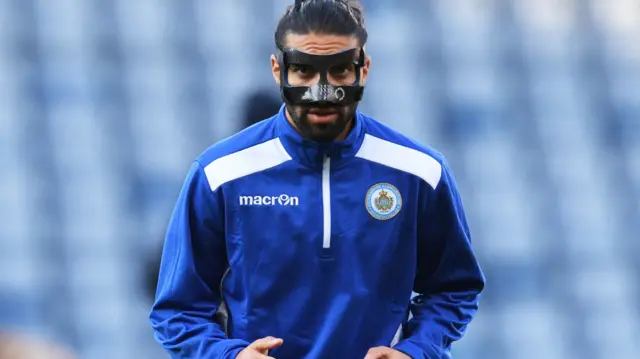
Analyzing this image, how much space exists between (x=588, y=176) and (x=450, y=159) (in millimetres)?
1595

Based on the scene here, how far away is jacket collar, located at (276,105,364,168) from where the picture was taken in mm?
2311

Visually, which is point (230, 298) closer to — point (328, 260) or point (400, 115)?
point (328, 260)

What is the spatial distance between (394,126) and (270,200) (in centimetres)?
852

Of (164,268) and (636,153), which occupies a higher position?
(164,268)

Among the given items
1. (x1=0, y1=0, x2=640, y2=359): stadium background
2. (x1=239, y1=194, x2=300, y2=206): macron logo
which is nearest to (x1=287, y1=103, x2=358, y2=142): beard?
(x1=239, y1=194, x2=300, y2=206): macron logo

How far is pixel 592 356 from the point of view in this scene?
34.7 ft

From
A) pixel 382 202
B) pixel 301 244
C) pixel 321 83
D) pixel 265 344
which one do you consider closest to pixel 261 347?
pixel 265 344

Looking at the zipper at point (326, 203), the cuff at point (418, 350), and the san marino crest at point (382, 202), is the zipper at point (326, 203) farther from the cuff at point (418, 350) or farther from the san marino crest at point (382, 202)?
the cuff at point (418, 350)

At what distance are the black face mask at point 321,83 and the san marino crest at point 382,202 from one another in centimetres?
17

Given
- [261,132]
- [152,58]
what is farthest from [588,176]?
[261,132]

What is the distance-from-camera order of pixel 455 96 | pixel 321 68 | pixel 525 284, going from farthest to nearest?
pixel 455 96
pixel 525 284
pixel 321 68

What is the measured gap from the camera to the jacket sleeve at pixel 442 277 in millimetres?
2383

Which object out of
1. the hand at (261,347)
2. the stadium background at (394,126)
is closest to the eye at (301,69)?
the hand at (261,347)

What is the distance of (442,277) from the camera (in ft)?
8.03
